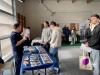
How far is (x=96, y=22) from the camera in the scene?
2379 mm

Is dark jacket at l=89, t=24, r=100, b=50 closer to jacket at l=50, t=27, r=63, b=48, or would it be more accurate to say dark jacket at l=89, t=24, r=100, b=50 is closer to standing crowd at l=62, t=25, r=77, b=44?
jacket at l=50, t=27, r=63, b=48

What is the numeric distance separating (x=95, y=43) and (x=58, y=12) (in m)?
7.09

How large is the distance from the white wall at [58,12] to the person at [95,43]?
6851mm

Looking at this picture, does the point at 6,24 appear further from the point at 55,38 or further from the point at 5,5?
the point at 55,38

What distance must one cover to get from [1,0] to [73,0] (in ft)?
20.1

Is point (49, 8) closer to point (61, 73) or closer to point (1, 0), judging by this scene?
point (1, 0)

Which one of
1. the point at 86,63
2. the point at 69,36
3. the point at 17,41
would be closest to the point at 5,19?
the point at 17,41

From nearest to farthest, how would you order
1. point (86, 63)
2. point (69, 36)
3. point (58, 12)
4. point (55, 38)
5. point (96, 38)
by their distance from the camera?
point (96, 38) < point (86, 63) < point (55, 38) < point (69, 36) < point (58, 12)

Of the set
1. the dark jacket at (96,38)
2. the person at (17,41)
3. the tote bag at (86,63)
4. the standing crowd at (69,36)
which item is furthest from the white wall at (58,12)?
the dark jacket at (96,38)

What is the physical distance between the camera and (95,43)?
2.35m

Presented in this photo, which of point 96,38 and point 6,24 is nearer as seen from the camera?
point 96,38

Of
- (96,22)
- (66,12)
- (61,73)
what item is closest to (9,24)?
(61,73)

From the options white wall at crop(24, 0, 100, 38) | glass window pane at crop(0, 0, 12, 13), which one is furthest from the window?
white wall at crop(24, 0, 100, 38)

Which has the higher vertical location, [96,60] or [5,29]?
[5,29]
